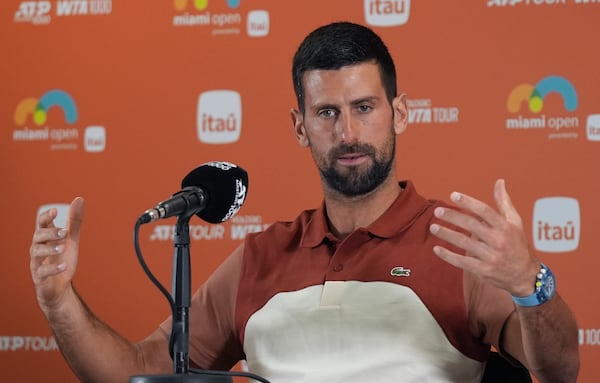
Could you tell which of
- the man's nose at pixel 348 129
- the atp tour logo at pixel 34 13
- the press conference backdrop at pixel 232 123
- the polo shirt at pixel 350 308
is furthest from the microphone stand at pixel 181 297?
the atp tour logo at pixel 34 13

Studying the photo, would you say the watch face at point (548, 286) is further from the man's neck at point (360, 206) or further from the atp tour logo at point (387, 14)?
the atp tour logo at point (387, 14)

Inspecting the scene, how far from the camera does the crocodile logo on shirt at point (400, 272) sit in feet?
6.96

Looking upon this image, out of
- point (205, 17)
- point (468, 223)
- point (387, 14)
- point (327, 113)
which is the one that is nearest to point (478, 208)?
point (468, 223)

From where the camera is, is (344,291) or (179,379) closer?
(179,379)

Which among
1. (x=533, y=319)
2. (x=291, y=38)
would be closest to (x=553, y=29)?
(x=291, y=38)

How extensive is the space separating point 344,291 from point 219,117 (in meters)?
1.45

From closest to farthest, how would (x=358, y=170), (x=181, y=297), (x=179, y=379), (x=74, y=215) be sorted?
(x=179, y=379) < (x=181, y=297) < (x=74, y=215) < (x=358, y=170)

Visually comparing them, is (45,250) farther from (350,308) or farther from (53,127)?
(53,127)

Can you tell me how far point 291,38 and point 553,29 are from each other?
0.89 m

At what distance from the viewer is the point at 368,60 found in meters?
2.24

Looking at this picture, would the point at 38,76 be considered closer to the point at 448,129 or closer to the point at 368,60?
the point at 448,129

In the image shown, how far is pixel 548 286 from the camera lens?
5.66 feet

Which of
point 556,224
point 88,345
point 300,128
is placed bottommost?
point 88,345

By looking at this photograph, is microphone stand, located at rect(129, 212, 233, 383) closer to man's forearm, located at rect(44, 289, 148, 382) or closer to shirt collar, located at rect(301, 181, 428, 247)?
man's forearm, located at rect(44, 289, 148, 382)
